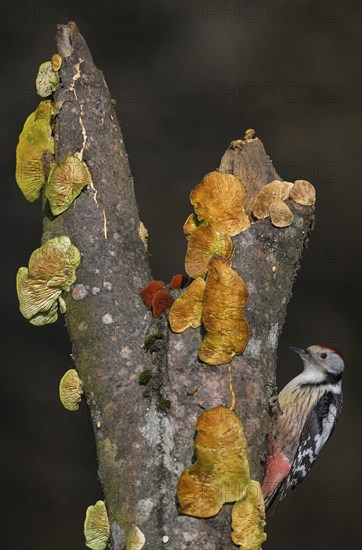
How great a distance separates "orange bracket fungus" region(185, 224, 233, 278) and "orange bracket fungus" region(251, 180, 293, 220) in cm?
14

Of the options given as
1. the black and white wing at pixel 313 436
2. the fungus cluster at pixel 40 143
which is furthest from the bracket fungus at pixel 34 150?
the black and white wing at pixel 313 436

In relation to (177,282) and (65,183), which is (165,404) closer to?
(177,282)

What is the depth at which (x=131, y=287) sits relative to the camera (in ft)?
5.83

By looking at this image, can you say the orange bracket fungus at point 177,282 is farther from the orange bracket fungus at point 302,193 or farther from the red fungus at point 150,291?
the orange bracket fungus at point 302,193

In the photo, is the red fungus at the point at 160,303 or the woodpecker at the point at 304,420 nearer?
the red fungus at the point at 160,303

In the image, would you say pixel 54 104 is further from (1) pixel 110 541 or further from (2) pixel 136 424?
(1) pixel 110 541

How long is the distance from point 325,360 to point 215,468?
56.3 inches

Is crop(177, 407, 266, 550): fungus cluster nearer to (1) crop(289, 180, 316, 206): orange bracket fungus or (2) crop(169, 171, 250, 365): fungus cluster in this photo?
(2) crop(169, 171, 250, 365): fungus cluster

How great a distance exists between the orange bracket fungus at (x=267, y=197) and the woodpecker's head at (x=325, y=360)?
1097 mm

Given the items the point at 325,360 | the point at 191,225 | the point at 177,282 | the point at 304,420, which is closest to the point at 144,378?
the point at 177,282

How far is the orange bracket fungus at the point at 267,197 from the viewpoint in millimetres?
1864

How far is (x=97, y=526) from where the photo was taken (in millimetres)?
1704

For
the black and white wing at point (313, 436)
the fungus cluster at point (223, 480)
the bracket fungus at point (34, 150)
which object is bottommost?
the black and white wing at point (313, 436)

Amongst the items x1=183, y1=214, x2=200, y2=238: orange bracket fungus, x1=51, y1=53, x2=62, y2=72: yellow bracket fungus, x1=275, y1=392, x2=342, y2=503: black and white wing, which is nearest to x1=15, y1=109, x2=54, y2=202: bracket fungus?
x1=51, y1=53, x2=62, y2=72: yellow bracket fungus
